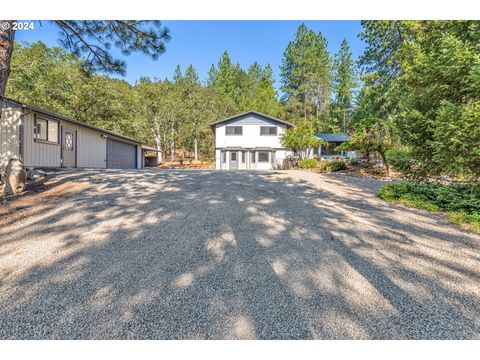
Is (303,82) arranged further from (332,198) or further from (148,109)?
(332,198)

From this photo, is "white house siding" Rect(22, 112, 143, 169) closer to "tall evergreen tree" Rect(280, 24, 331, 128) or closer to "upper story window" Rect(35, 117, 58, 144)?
"upper story window" Rect(35, 117, 58, 144)

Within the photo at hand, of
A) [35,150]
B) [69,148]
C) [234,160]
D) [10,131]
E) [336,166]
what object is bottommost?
[336,166]

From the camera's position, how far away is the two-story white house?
20250mm

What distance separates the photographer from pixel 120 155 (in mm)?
17484

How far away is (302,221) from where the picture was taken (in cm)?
409

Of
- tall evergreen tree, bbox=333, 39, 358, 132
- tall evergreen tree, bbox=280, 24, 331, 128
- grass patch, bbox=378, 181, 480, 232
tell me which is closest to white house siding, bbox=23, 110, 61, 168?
grass patch, bbox=378, 181, 480, 232

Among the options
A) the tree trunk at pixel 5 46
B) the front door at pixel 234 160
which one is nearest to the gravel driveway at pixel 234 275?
the tree trunk at pixel 5 46

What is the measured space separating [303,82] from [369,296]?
1566 inches

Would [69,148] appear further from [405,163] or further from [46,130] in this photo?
[405,163]

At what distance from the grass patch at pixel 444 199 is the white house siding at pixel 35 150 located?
13.6 m

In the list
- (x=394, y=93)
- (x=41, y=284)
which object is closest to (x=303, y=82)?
(x=394, y=93)

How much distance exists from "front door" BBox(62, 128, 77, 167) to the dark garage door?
3323 mm

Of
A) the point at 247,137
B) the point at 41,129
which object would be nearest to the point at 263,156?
the point at 247,137

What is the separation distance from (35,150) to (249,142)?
1486cm
